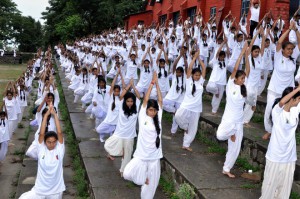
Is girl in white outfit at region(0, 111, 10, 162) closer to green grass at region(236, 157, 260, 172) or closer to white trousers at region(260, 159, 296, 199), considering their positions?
green grass at region(236, 157, 260, 172)

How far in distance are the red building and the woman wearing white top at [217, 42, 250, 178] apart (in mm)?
9286

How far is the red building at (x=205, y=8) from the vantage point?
14.3 meters

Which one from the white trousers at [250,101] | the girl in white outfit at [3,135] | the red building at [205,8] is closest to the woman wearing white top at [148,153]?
the white trousers at [250,101]

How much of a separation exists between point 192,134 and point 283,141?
9.26ft

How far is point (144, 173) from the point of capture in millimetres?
5352

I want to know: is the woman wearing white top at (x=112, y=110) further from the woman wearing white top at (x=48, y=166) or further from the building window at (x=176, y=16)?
the building window at (x=176, y=16)

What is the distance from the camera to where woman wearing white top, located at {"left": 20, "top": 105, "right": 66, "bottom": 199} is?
5.20 meters

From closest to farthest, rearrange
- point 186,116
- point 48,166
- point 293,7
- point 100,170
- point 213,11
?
point 48,166 → point 100,170 → point 186,116 → point 293,7 → point 213,11

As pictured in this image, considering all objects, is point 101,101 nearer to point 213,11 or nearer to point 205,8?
point 213,11

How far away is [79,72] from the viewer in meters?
14.7

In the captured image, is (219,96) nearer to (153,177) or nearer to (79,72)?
(153,177)

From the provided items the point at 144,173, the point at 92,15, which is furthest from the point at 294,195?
the point at 92,15

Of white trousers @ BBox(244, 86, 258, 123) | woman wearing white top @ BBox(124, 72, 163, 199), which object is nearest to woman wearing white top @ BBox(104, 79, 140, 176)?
woman wearing white top @ BBox(124, 72, 163, 199)

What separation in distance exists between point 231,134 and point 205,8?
624 inches
